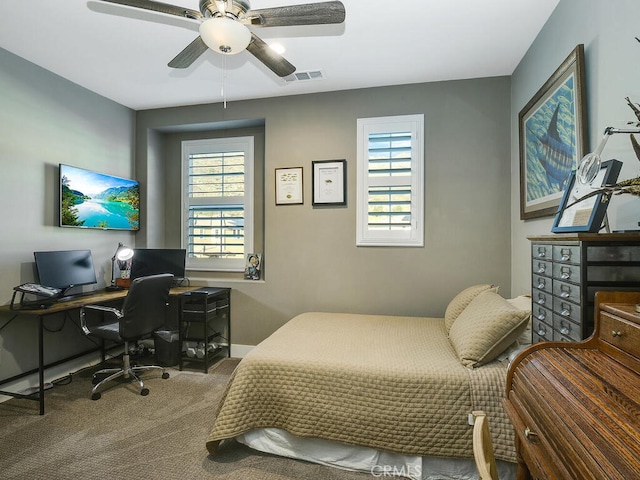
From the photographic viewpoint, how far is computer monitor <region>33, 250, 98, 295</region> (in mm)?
2830

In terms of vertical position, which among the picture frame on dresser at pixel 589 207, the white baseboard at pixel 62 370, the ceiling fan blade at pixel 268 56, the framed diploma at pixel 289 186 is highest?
the ceiling fan blade at pixel 268 56

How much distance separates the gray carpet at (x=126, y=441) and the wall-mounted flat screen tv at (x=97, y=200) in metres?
1.58

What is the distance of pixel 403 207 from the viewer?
330cm

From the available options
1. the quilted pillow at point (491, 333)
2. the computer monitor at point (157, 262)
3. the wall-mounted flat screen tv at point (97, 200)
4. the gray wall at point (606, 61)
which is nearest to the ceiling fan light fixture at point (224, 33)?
the gray wall at point (606, 61)

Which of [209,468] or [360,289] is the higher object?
[360,289]

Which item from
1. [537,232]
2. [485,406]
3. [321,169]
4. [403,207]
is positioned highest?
[321,169]

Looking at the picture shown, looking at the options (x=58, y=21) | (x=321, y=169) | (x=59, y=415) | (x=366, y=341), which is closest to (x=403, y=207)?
(x=321, y=169)

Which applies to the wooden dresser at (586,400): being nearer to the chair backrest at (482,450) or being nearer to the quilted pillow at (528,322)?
the chair backrest at (482,450)

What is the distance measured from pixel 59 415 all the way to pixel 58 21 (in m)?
2.86

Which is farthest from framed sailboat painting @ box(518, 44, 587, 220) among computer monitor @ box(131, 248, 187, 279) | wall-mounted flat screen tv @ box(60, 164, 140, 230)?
wall-mounted flat screen tv @ box(60, 164, 140, 230)

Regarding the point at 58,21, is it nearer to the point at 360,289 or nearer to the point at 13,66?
the point at 13,66

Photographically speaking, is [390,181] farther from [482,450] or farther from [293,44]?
[482,450]

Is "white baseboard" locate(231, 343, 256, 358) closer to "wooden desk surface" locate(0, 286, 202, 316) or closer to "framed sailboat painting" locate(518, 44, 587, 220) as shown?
"wooden desk surface" locate(0, 286, 202, 316)

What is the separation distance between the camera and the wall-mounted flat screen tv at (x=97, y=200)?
125 inches
